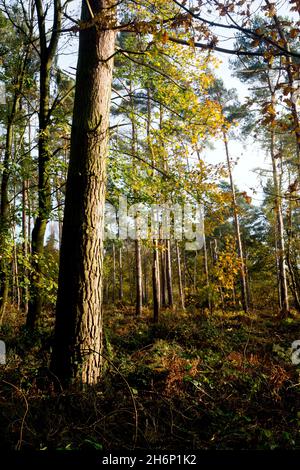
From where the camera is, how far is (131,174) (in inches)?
263

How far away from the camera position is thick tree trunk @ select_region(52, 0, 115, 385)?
10.8ft

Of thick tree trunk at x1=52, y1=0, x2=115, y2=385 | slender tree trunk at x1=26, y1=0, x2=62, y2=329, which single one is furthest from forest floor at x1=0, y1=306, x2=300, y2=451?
slender tree trunk at x1=26, y1=0, x2=62, y2=329

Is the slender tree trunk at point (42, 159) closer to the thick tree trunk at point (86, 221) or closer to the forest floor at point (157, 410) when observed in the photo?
the forest floor at point (157, 410)

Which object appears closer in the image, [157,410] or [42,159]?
[157,410]

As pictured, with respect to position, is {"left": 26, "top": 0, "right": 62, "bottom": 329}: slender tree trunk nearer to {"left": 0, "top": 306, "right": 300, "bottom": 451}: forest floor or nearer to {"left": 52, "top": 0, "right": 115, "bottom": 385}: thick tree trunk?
{"left": 0, "top": 306, "right": 300, "bottom": 451}: forest floor

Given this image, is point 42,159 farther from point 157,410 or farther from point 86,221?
point 157,410

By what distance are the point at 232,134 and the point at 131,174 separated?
53.1 feet

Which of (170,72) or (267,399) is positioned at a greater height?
(170,72)

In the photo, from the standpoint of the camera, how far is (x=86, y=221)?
3.48 meters

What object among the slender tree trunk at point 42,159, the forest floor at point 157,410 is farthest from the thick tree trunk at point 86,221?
the slender tree trunk at point 42,159

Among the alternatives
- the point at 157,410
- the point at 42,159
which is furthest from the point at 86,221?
the point at 42,159

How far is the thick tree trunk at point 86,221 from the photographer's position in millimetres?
3307
